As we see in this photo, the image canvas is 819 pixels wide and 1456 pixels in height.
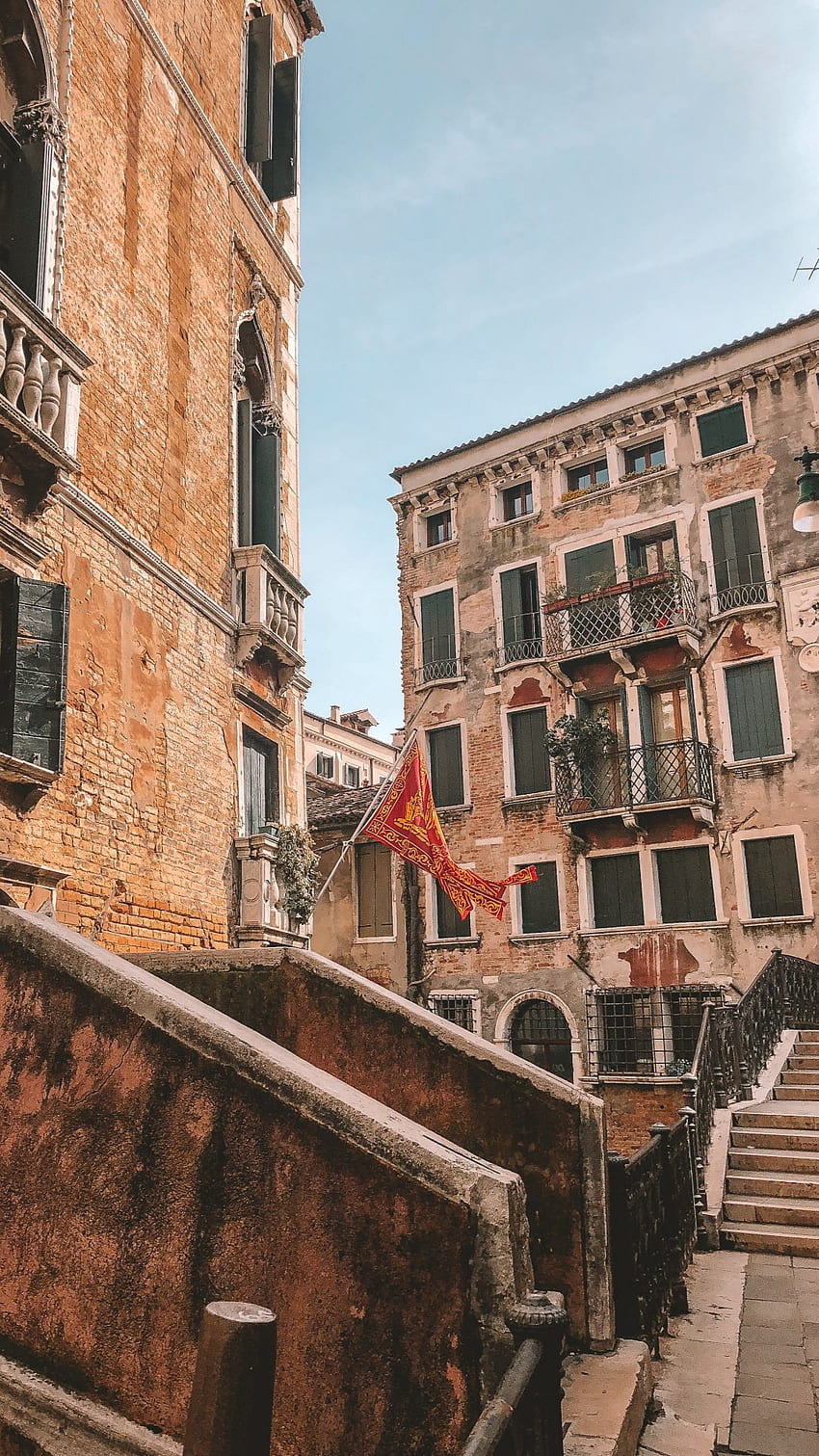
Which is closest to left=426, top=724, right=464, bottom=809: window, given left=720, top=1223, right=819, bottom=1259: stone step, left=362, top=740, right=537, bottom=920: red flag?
left=362, top=740, right=537, bottom=920: red flag

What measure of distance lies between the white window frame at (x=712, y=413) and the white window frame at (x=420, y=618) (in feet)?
23.3

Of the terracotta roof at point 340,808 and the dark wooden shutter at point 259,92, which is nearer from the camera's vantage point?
the dark wooden shutter at point 259,92

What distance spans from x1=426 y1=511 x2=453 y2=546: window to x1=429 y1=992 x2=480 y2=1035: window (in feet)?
39.9

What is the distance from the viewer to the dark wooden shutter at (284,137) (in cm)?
1320

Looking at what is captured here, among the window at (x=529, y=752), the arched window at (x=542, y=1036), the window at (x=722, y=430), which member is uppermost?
the window at (x=722, y=430)

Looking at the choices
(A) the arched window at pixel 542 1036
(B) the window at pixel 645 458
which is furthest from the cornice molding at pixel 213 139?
(A) the arched window at pixel 542 1036

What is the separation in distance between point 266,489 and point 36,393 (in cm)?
504

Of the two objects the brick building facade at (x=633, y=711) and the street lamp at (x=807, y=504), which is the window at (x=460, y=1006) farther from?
the street lamp at (x=807, y=504)

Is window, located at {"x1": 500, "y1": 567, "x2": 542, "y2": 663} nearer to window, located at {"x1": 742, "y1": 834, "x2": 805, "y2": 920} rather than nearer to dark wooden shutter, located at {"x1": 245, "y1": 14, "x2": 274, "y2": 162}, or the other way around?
window, located at {"x1": 742, "y1": 834, "x2": 805, "y2": 920}

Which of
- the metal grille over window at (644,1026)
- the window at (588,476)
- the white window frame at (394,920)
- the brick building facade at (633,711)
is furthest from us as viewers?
the white window frame at (394,920)

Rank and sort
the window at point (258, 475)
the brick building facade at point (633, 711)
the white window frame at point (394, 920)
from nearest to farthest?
the window at point (258, 475) → the brick building facade at point (633, 711) → the white window frame at point (394, 920)

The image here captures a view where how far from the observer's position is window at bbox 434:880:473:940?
25.1 meters

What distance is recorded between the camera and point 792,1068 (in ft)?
40.1

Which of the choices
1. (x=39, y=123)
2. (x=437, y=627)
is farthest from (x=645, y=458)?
(x=39, y=123)
